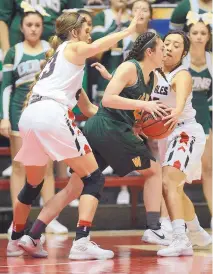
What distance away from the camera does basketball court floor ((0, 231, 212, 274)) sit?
6.07 m

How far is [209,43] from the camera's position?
9344 millimetres

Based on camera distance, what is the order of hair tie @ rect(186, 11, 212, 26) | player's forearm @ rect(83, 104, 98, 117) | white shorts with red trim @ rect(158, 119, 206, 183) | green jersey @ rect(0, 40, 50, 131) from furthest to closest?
hair tie @ rect(186, 11, 212, 26) < green jersey @ rect(0, 40, 50, 131) < white shorts with red trim @ rect(158, 119, 206, 183) < player's forearm @ rect(83, 104, 98, 117)

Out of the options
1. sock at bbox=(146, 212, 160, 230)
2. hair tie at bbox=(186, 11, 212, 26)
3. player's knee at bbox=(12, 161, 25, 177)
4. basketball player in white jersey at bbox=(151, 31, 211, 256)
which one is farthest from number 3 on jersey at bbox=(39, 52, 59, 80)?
hair tie at bbox=(186, 11, 212, 26)

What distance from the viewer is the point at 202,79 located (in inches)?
364

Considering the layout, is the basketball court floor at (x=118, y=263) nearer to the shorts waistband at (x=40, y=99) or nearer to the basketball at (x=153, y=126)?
the basketball at (x=153, y=126)

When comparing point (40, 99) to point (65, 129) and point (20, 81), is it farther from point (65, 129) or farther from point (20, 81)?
point (20, 81)

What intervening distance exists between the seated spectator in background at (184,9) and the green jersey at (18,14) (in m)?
1.20

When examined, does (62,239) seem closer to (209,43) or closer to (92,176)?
(92,176)

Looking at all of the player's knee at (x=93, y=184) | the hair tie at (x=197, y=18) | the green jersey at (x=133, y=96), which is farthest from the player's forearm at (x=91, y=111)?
the hair tie at (x=197, y=18)

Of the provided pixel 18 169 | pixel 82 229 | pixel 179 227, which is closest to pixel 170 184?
pixel 179 227

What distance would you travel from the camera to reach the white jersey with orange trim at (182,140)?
7352mm

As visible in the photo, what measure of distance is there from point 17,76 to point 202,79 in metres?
1.87

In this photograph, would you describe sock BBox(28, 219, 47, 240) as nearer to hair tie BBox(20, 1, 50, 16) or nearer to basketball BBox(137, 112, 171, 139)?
basketball BBox(137, 112, 171, 139)

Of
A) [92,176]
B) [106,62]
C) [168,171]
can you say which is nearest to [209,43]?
[106,62]
